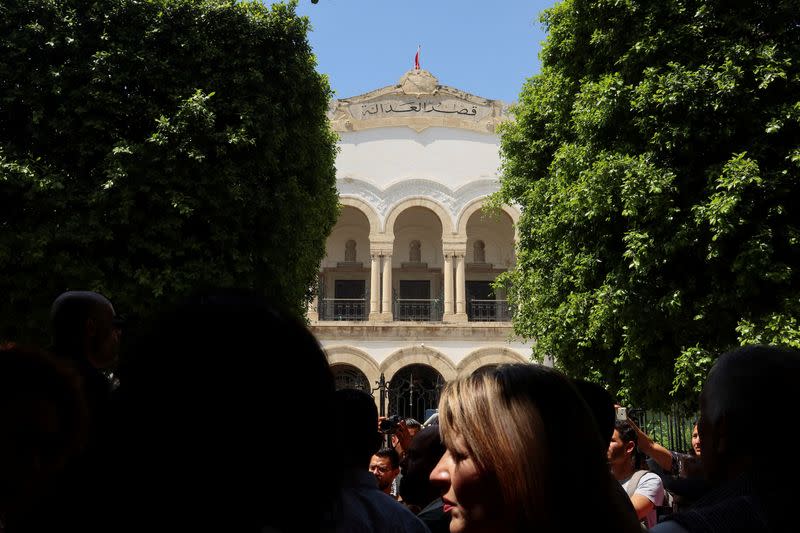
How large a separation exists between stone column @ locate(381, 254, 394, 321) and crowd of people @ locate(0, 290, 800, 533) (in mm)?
19471

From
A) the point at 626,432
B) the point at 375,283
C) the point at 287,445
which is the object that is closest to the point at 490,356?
the point at 375,283

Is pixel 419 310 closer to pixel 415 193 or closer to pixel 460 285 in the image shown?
pixel 460 285

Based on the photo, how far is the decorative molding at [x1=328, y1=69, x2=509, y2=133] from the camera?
23469 mm

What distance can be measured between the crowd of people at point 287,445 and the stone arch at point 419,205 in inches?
787

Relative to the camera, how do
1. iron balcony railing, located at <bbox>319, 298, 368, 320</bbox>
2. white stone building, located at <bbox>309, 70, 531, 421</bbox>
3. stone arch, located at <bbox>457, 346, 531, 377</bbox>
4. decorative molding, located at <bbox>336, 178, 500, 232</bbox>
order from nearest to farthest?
stone arch, located at <bbox>457, 346, 531, 377</bbox>, white stone building, located at <bbox>309, 70, 531, 421</bbox>, decorative molding, located at <bbox>336, 178, 500, 232</bbox>, iron balcony railing, located at <bbox>319, 298, 368, 320</bbox>

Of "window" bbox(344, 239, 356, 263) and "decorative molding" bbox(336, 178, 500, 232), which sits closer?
"decorative molding" bbox(336, 178, 500, 232)

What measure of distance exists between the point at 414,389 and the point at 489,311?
4754 millimetres

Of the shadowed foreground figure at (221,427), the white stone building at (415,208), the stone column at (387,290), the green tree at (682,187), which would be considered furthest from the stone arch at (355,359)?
the shadowed foreground figure at (221,427)

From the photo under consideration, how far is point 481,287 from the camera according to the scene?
86.8ft

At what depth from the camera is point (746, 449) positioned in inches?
67.3

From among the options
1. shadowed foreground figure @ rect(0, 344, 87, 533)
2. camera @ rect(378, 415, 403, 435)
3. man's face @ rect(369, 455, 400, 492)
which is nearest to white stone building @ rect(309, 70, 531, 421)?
camera @ rect(378, 415, 403, 435)

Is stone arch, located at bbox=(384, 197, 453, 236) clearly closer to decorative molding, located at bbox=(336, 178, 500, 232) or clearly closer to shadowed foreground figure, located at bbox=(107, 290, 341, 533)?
decorative molding, located at bbox=(336, 178, 500, 232)

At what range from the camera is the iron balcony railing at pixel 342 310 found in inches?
978

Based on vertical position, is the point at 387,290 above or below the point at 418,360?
above
